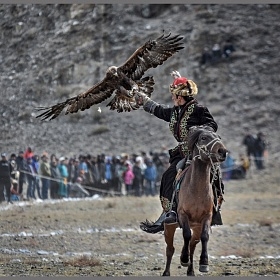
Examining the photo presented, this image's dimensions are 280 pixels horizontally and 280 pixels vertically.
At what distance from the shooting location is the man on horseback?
11703 mm

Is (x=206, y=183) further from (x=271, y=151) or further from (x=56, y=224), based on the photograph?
(x=271, y=151)

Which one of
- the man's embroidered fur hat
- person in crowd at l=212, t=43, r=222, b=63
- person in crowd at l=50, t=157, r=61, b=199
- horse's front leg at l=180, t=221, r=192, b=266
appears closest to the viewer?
horse's front leg at l=180, t=221, r=192, b=266

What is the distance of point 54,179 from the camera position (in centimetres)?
2453

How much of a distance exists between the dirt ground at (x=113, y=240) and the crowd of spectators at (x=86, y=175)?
53 centimetres

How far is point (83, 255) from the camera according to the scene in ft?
52.9

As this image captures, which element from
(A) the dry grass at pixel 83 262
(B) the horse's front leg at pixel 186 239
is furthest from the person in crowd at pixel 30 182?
(B) the horse's front leg at pixel 186 239

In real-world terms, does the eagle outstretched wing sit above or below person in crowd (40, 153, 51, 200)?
above

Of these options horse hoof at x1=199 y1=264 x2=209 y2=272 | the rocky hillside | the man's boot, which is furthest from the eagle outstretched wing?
the rocky hillside

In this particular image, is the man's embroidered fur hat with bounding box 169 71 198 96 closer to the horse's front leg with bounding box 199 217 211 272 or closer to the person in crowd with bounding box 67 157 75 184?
the horse's front leg with bounding box 199 217 211 272

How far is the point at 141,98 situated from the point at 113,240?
264 inches

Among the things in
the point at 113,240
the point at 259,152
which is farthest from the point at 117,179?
the point at 113,240

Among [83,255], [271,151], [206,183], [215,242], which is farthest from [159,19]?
[206,183]

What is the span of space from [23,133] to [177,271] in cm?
1228

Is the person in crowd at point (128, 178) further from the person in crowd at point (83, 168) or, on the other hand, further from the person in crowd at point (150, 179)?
the person in crowd at point (83, 168)
